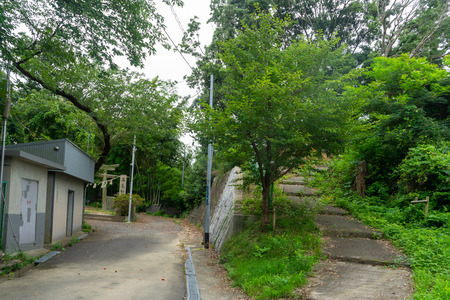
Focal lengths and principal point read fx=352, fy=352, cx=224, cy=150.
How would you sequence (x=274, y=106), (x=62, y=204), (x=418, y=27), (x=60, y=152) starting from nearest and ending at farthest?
(x=274, y=106) → (x=60, y=152) → (x=62, y=204) → (x=418, y=27)

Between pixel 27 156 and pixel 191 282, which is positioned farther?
pixel 27 156

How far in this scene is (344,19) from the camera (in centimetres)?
2928

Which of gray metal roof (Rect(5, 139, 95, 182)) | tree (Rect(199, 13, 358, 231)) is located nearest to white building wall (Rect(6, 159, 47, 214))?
gray metal roof (Rect(5, 139, 95, 182))

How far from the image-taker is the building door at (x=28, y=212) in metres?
11.1

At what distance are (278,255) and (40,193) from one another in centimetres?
867

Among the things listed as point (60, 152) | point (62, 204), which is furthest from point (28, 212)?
point (62, 204)

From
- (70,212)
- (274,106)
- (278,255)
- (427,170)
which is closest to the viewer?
(278,255)

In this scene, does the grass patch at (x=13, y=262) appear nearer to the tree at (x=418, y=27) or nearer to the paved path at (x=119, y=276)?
the paved path at (x=119, y=276)

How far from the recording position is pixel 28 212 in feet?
37.7

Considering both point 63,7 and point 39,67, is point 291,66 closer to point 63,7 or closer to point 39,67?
point 63,7

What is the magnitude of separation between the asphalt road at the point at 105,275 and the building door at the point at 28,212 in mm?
1163

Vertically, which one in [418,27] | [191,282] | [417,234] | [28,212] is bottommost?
[191,282]

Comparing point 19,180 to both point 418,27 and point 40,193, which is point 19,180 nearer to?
point 40,193

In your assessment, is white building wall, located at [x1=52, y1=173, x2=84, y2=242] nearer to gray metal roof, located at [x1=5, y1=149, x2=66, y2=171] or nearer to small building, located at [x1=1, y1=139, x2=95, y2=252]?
small building, located at [x1=1, y1=139, x2=95, y2=252]
